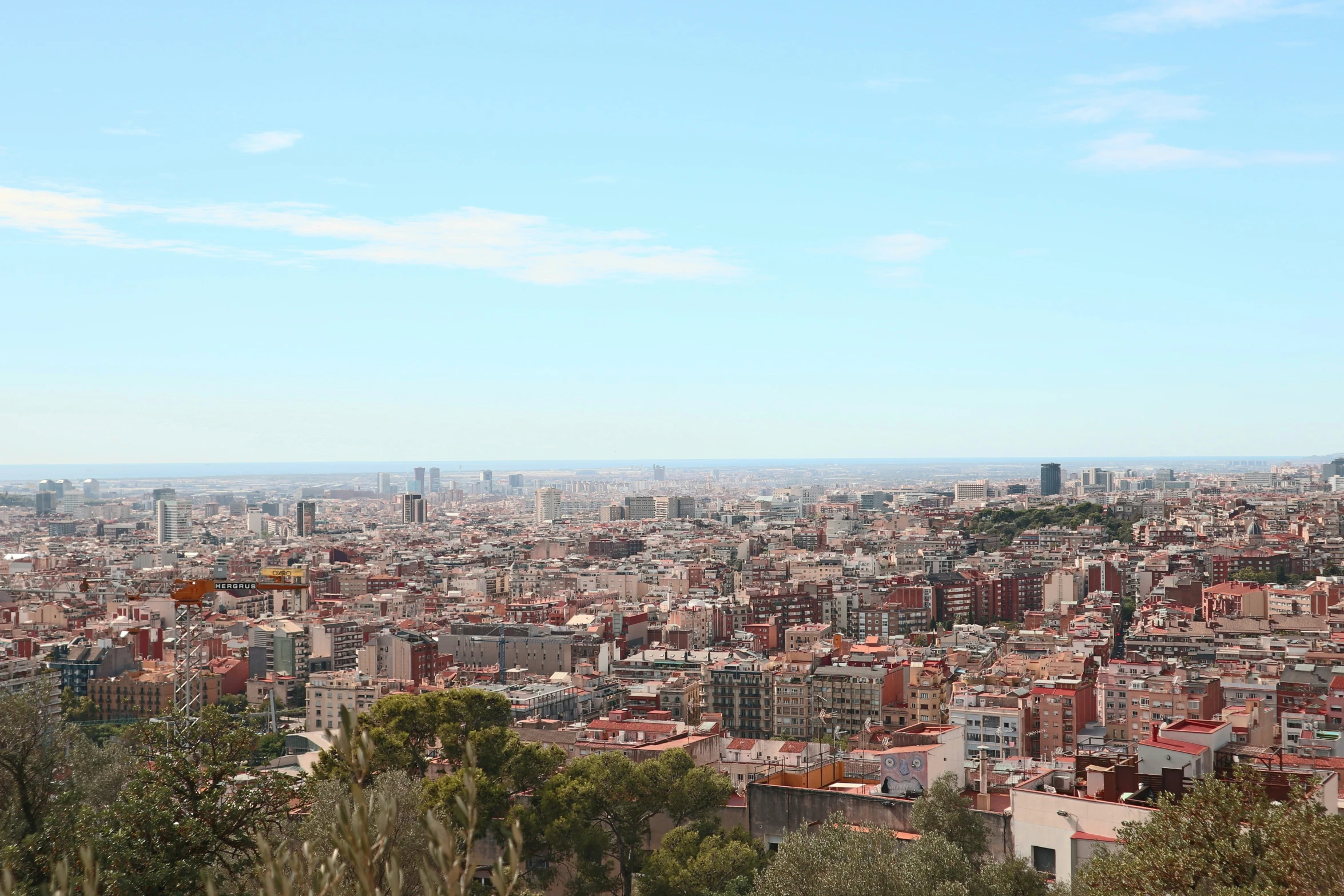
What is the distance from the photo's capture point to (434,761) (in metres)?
15.3

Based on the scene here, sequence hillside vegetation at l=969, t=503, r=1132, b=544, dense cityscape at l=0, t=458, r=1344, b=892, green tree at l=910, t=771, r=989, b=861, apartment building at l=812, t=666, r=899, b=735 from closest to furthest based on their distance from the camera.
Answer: green tree at l=910, t=771, r=989, b=861 < dense cityscape at l=0, t=458, r=1344, b=892 < apartment building at l=812, t=666, r=899, b=735 < hillside vegetation at l=969, t=503, r=1132, b=544

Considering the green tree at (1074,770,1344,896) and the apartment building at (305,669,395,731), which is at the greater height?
the green tree at (1074,770,1344,896)

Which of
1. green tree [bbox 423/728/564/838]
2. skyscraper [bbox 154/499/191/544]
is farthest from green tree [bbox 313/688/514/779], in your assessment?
skyscraper [bbox 154/499/191/544]

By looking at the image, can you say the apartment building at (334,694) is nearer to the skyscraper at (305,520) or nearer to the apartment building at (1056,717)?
the apartment building at (1056,717)

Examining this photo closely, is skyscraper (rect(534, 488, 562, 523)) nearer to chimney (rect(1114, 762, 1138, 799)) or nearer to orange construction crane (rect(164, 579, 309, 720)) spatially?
orange construction crane (rect(164, 579, 309, 720))

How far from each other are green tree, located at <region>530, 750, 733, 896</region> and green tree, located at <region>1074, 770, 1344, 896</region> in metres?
6.02

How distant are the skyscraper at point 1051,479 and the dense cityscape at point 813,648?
2413cm

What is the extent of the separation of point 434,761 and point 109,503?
114715 millimetres

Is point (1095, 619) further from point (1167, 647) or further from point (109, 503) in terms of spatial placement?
point (109, 503)

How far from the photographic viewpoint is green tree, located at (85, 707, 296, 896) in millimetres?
7059

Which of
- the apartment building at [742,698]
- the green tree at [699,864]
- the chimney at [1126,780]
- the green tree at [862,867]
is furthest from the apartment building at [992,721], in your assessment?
the green tree at [862,867]

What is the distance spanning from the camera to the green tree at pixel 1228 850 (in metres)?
5.93

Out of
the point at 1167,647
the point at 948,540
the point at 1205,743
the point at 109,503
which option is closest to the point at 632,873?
the point at 1205,743

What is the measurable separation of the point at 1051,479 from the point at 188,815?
10187cm
